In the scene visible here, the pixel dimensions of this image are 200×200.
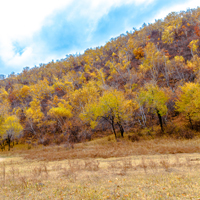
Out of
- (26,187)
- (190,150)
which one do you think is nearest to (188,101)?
(190,150)

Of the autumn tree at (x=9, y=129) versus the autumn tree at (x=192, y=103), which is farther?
the autumn tree at (x=9, y=129)

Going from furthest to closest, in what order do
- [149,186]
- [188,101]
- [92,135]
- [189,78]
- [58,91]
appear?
[58,91]
[189,78]
[92,135]
[188,101]
[149,186]

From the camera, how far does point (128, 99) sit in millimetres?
43781

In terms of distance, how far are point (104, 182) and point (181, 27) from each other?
117169 millimetres

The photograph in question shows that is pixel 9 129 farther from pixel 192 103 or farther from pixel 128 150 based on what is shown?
pixel 192 103

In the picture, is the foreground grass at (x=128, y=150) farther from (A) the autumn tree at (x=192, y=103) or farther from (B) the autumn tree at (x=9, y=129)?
(B) the autumn tree at (x=9, y=129)

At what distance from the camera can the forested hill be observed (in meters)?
29.5

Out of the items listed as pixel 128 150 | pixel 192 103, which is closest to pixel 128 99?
pixel 192 103

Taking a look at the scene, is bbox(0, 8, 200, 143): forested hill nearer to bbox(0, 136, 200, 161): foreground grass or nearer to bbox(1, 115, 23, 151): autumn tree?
bbox(1, 115, 23, 151): autumn tree

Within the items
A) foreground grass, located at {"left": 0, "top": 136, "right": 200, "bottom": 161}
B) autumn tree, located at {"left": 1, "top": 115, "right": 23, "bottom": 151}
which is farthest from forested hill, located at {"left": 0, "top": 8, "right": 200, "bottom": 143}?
foreground grass, located at {"left": 0, "top": 136, "right": 200, "bottom": 161}

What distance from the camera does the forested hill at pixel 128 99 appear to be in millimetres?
29547

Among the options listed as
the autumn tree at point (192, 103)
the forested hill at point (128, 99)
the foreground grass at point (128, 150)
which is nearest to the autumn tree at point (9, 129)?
the forested hill at point (128, 99)

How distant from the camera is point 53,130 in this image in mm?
49188

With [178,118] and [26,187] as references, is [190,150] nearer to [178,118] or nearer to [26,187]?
[26,187]
